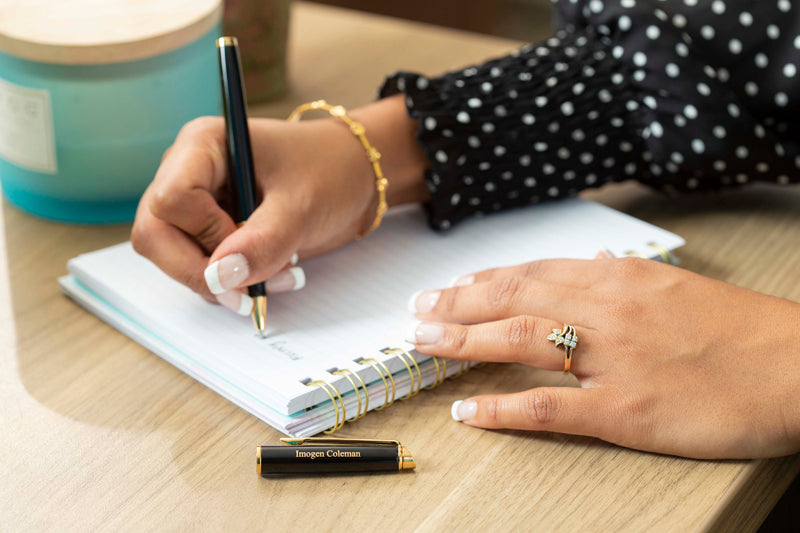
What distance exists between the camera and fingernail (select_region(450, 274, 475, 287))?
2.16ft

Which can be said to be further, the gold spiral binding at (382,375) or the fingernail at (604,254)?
the fingernail at (604,254)

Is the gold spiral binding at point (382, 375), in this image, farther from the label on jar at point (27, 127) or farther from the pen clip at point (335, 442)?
the label on jar at point (27, 127)

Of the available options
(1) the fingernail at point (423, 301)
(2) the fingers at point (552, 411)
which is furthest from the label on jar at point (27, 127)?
(2) the fingers at point (552, 411)

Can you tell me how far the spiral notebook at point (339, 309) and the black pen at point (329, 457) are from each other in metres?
0.03

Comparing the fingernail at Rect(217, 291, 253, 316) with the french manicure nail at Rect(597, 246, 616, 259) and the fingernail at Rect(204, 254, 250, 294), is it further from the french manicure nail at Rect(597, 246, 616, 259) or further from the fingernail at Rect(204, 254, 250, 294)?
the french manicure nail at Rect(597, 246, 616, 259)

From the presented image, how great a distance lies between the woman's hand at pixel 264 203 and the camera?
24.4 inches

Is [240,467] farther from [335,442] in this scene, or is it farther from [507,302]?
[507,302]

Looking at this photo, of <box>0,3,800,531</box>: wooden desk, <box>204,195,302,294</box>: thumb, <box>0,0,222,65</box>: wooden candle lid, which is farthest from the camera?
<box>0,0,222,65</box>: wooden candle lid

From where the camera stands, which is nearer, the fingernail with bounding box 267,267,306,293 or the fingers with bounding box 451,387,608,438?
the fingers with bounding box 451,387,608,438

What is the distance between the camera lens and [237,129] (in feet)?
2.11

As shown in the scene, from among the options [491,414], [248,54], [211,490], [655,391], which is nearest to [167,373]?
[211,490]

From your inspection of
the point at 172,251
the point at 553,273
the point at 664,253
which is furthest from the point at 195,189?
the point at 664,253

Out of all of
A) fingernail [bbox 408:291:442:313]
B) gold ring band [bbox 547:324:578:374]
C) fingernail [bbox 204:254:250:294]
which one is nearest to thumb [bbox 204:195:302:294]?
fingernail [bbox 204:254:250:294]

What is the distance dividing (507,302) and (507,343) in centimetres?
4
